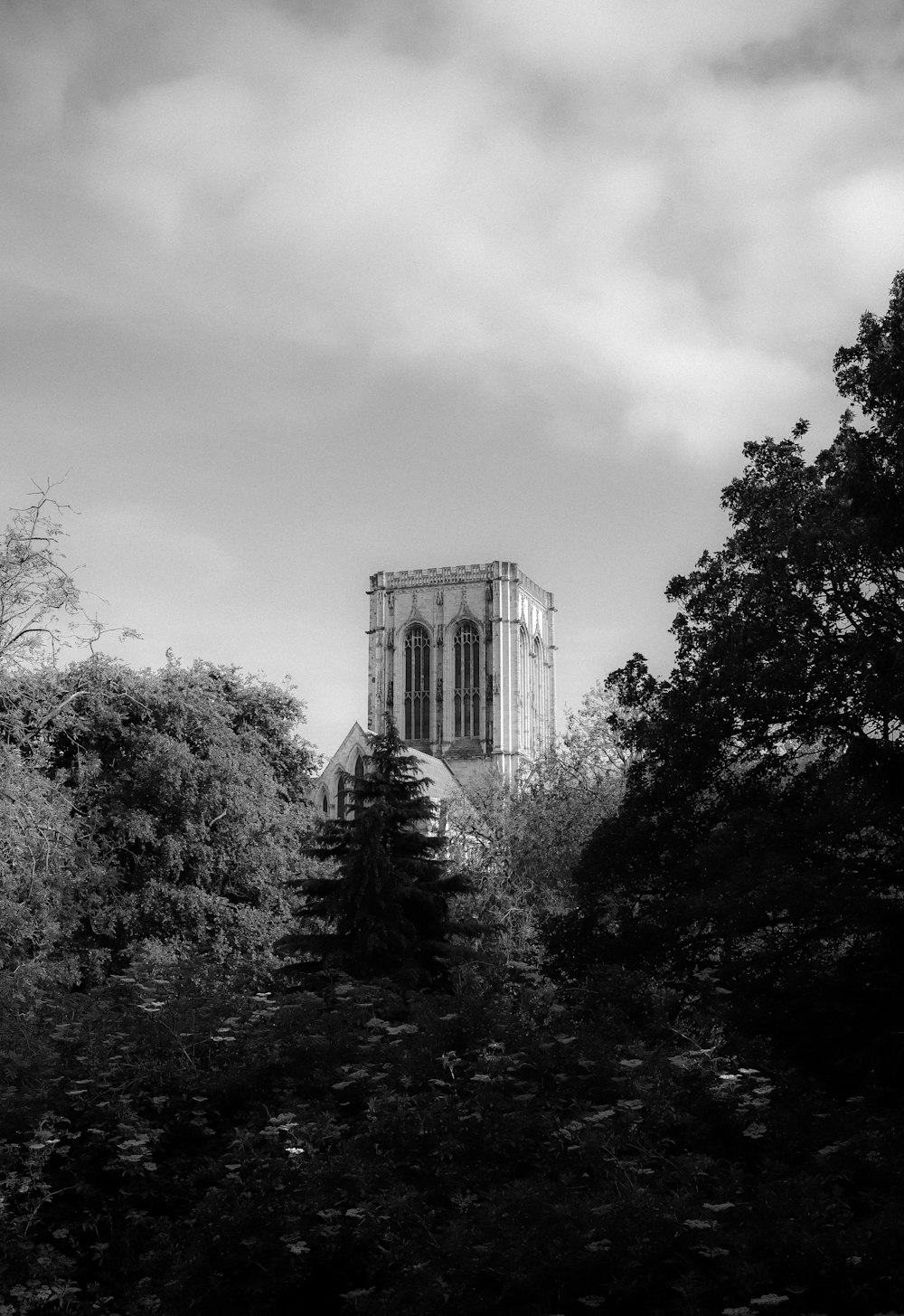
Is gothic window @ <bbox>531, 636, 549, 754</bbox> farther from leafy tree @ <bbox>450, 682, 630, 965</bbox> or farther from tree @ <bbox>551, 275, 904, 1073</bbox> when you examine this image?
tree @ <bbox>551, 275, 904, 1073</bbox>

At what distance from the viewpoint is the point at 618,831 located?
17359 mm

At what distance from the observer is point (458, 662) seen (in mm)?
91438

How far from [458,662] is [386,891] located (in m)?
75.1

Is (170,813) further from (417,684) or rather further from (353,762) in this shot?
(417,684)

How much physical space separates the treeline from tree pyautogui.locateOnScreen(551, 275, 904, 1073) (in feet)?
0.16

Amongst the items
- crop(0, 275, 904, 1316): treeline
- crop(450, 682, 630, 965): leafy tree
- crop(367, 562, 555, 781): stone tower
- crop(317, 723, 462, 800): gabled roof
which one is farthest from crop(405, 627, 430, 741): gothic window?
crop(0, 275, 904, 1316): treeline

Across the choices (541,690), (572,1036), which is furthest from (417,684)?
(572,1036)

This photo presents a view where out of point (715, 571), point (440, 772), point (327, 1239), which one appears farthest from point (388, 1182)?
point (440, 772)

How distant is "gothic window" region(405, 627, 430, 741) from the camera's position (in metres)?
91.8

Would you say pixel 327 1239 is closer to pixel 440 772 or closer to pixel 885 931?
pixel 885 931

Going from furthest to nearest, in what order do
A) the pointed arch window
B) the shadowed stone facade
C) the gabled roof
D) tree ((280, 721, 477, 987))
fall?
the pointed arch window < the shadowed stone facade < the gabled roof < tree ((280, 721, 477, 987))

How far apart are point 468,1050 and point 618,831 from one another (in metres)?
8.30

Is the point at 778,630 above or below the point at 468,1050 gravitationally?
above

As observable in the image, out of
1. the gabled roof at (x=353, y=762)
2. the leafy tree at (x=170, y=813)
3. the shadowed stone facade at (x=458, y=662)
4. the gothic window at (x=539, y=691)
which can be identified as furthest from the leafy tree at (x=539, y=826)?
the gothic window at (x=539, y=691)
